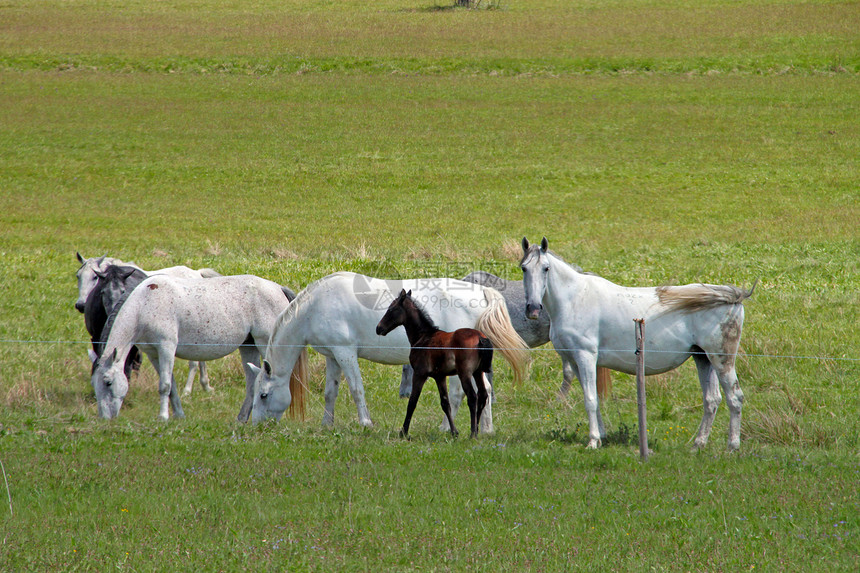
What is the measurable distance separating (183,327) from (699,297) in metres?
6.30

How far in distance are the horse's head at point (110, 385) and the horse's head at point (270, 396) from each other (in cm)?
151

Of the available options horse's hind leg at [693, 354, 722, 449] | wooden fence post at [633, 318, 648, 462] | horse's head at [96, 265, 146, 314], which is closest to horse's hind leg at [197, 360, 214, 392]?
horse's head at [96, 265, 146, 314]

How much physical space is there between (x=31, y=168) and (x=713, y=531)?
1330 inches

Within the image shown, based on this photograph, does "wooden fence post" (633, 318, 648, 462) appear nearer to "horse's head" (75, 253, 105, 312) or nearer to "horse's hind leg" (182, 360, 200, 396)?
"horse's hind leg" (182, 360, 200, 396)

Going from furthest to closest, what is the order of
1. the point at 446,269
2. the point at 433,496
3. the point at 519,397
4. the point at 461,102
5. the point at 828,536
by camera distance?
→ the point at 461,102 < the point at 446,269 < the point at 519,397 < the point at 433,496 < the point at 828,536

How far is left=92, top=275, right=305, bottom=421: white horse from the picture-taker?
10.4m

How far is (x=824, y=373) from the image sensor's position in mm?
12188

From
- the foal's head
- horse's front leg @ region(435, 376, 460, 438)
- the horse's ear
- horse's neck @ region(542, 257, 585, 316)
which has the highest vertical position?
horse's neck @ region(542, 257, 585, 316)

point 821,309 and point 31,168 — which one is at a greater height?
point 31,168

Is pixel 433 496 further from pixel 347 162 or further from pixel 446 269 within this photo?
pixel 347 162

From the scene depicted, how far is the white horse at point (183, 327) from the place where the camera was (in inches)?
410

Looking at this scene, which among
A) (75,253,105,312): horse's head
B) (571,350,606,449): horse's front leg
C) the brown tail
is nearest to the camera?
(571,350,606,449): horse's front leg

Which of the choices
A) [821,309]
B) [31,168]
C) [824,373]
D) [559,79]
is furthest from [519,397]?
[559,79]

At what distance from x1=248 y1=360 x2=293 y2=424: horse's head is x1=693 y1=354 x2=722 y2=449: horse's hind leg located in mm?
4732
